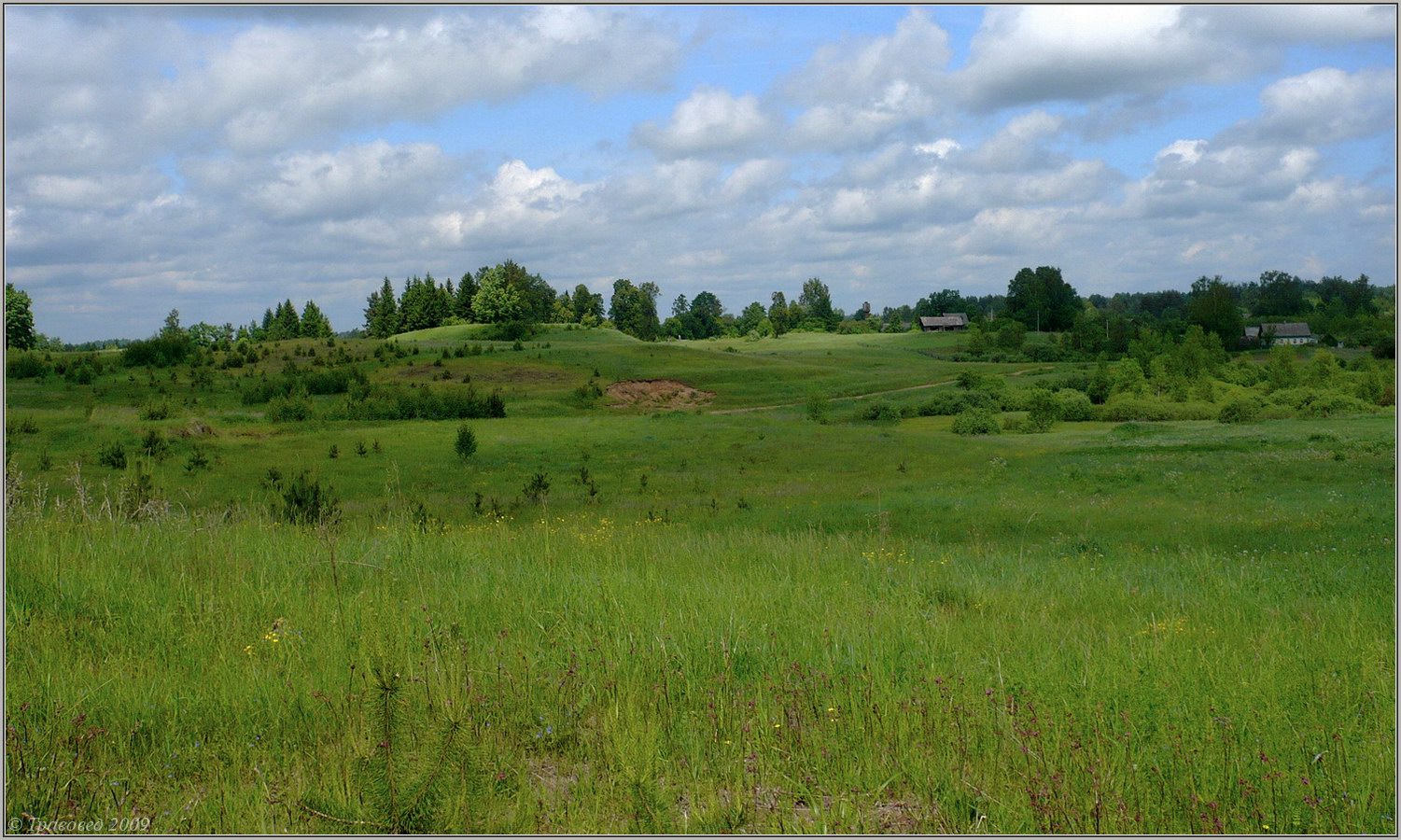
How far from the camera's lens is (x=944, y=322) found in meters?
69.6

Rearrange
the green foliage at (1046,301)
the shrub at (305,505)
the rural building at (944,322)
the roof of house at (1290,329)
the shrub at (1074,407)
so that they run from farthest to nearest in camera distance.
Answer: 1. the rural building at (944,322)
2. the green foliage at (1046,301)
3. the roof of house at (1290,329)
4. the shrub at (1074,407)
5. the shrub at (305,505)

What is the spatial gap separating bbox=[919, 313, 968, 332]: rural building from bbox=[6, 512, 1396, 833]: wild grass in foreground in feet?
203

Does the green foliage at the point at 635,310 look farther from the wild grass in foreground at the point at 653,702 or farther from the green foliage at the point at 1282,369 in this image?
the wild grass in foreground at the point at 653,702

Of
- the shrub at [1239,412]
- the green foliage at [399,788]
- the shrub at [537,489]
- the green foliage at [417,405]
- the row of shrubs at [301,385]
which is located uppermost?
the row of shrubs at [301,385]

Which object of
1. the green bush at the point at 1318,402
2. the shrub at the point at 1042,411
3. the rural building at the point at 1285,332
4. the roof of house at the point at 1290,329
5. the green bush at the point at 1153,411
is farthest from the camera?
the roof of house at the point at 1290,329

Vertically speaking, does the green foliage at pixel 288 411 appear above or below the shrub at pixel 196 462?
above

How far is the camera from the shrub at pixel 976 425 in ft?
99.7

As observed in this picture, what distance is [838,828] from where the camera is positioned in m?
3.50

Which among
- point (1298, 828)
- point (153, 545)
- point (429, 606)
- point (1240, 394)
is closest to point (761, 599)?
A: point (429, 606)

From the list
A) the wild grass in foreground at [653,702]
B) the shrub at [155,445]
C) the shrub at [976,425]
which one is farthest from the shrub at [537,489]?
the shrub at [976,425]

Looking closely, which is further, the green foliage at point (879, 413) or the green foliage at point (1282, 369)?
the green foliage at point (1282, 369)

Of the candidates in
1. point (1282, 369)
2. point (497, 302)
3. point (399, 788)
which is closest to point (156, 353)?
point (497, 302)

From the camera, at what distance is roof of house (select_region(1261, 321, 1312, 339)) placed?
43.4 metres

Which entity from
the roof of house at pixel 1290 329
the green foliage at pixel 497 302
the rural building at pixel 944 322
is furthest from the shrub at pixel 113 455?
the rural building at pixel 944 322
